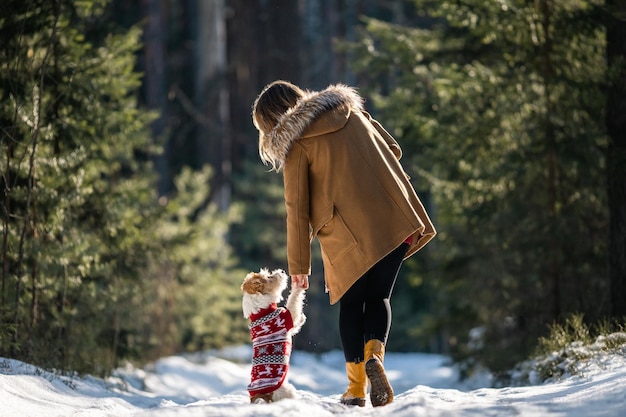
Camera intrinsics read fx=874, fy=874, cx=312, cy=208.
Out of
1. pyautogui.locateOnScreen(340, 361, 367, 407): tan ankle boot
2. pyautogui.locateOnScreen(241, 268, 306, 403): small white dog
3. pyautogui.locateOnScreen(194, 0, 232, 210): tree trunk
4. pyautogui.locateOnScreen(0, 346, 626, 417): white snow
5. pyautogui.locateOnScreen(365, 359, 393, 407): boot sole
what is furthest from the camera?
pyautogui.locateOnScreen(194, 0, 232, 210): tree trunk

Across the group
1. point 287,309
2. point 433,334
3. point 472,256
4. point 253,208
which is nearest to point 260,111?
point 287,309

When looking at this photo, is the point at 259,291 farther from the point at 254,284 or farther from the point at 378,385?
the point at 378,385

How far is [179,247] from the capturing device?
12.3 meters

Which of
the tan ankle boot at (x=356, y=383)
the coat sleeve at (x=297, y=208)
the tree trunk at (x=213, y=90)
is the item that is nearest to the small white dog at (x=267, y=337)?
the coat sleeve at (x=297, y=208)

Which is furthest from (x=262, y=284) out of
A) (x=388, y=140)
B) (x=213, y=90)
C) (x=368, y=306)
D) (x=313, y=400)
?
(x=213, y=90)

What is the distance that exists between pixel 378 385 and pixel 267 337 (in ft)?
2.47

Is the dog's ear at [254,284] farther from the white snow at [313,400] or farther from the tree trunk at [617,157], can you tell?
the tree trunk at [617,157]

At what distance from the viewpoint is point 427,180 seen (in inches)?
512

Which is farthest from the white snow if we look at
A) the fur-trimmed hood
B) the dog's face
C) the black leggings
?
the fur-trimmed hood

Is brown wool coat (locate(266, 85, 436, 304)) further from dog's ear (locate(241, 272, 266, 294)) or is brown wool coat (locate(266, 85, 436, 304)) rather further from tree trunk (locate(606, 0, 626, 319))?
tree trunk (locate(606, 0, 626, 319))

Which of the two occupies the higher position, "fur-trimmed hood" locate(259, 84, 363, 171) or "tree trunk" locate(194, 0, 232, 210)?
"tree trunk" locate(194, 0, 232, 210)

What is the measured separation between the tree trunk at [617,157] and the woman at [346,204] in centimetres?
389

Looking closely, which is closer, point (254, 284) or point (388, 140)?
point (254, 284)

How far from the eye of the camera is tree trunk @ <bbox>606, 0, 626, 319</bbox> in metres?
8.62
